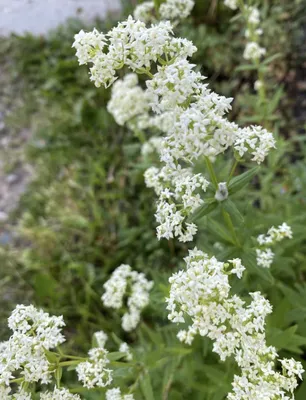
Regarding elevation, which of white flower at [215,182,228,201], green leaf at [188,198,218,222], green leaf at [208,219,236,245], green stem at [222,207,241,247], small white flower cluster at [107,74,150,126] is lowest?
green leaf at [188,198,218,222]

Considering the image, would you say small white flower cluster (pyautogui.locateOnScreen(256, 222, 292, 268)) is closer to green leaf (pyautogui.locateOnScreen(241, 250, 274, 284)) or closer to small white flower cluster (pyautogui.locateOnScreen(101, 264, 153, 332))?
green leaf (pyautogui.locateOnScreen(241, 250, 274, 284))

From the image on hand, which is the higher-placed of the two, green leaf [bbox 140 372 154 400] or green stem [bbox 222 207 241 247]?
green stem [bbox 222 207 241 247]

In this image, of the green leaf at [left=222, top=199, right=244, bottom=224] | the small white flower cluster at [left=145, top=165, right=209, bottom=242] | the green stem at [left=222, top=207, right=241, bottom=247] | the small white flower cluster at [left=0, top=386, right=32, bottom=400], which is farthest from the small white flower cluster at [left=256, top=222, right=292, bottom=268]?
the small white flower cluster at [left=0, top=386, right=32, bottom=400]

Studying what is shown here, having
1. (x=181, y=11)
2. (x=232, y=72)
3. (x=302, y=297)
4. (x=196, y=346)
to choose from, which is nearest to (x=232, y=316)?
(x=302, y=297)

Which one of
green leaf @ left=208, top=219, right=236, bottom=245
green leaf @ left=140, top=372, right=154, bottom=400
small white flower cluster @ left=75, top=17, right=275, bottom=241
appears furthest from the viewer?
green leaf @ left=208, top=219, right=236, bottom=245

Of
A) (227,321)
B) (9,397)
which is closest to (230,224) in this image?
(227,321)

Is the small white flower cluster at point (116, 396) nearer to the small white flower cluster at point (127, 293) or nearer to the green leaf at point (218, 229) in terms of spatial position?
the small white flower cluster at point (127, 293)
